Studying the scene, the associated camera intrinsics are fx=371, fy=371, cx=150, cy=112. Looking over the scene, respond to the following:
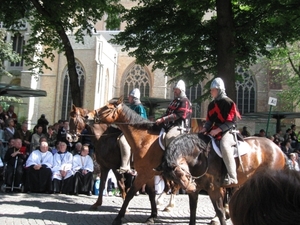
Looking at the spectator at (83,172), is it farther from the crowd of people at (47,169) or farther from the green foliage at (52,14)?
the green foliage at (52,14)

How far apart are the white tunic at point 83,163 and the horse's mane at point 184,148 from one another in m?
7.07

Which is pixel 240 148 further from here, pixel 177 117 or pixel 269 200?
pixel 269 200

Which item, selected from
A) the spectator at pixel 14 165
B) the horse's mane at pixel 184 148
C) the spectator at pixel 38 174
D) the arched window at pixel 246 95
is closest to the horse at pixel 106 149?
the spectator at pixel 38 174

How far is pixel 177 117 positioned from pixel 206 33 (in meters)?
8.46

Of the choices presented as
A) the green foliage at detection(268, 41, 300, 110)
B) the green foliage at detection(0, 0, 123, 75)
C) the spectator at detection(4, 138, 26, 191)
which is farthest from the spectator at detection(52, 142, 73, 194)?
the green foliage at detection(268, 41, 300, 110)

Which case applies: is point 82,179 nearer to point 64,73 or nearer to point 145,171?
point 145,171

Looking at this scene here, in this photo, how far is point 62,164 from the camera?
12852 mm

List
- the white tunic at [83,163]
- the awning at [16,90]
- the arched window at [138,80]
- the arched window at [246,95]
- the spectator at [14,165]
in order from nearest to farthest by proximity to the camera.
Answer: the spectator at [14,165] < the white tunic at [83,163] < the awning at [16,90] < the arched window at [246,95] < the arched window at [138,80]

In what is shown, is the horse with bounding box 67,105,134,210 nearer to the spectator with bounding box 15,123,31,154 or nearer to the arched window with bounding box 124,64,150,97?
the spectator with bounding box 15,123,31,154

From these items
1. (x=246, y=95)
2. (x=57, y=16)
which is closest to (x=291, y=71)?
(x=246, y=95)

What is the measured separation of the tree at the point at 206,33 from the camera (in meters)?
13.4

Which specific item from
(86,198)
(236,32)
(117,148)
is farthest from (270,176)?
(236,32)

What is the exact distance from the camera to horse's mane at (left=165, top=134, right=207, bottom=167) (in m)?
6.34

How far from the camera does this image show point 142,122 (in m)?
7.89
